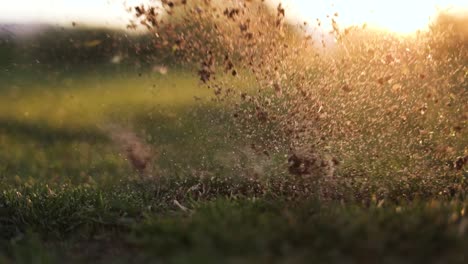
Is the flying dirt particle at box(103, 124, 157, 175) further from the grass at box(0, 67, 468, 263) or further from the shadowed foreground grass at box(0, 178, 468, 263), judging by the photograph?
the shadowed foreground grass at box(0, 178, 468, 263)

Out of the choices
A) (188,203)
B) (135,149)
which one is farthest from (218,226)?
(135,149)

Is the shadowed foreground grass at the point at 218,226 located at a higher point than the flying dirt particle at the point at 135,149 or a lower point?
lower

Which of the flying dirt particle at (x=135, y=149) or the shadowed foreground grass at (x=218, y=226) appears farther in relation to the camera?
the flying dirt particle at (x=135, y=149)

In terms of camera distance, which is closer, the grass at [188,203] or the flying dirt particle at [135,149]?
the grass at [188,203]

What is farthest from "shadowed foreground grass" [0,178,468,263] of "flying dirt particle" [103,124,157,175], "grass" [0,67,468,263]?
"flying dirt particle" [103,124,157,175]

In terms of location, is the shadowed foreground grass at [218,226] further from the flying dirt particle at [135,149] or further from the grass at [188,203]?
the flying dirt particle at [135,149]

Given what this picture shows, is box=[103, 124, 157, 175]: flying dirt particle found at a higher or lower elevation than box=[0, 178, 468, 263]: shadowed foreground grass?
higher

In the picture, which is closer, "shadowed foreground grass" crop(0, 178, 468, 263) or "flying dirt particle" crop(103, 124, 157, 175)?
"shadowed foreground grass" crop(0, 178, 468, 263)

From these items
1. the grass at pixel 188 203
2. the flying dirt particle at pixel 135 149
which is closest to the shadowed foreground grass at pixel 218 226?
the grass at pixel 188 203
